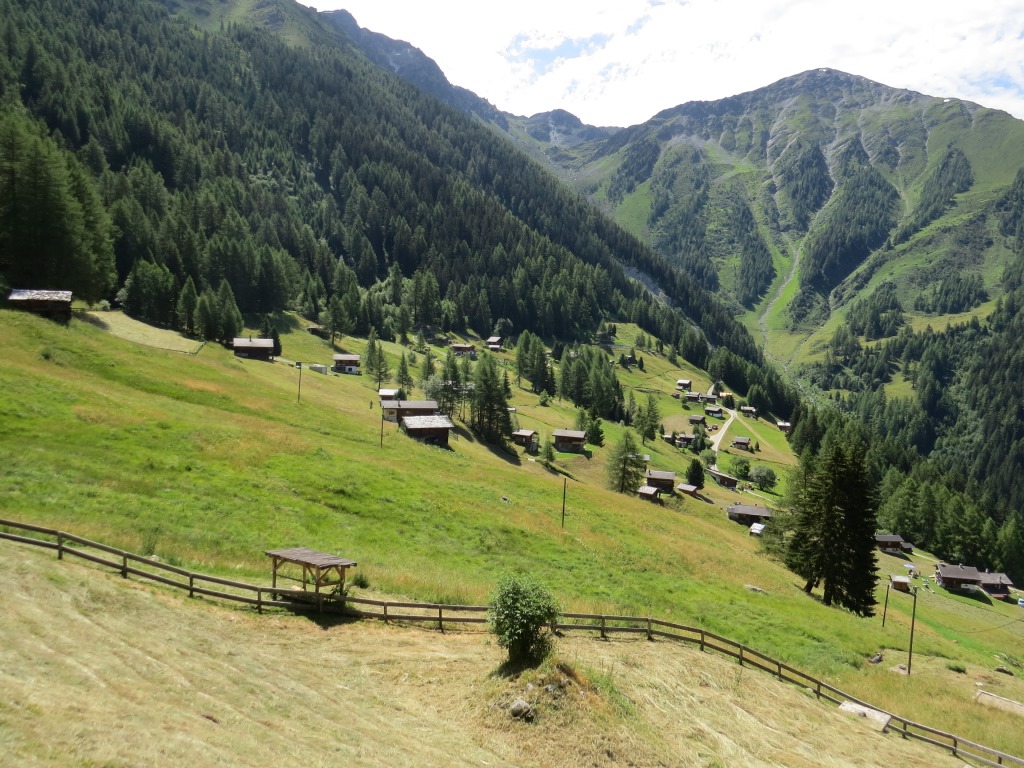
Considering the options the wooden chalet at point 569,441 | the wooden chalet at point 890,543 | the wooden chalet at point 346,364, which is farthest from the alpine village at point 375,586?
the wooden chalet at point 346,364

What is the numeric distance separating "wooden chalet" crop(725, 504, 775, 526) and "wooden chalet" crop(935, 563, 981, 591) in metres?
29.6

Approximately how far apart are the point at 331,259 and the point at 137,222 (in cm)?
7853

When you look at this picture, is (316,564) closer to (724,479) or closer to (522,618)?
(522,618)

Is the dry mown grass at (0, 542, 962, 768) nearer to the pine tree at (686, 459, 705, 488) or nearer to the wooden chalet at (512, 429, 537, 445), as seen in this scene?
the wooden chalet at (512, 429, 537, 445)

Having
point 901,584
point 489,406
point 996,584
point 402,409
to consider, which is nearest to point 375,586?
point 402,409

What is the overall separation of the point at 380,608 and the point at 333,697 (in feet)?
25.9

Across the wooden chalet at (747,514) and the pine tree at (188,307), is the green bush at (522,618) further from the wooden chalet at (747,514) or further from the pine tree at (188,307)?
the pine tree at (188,307)

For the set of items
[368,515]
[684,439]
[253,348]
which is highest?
[253,348]

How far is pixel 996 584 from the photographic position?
335ft

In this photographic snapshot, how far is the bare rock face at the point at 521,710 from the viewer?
18.2m

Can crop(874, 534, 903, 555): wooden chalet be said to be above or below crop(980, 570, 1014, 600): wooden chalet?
above

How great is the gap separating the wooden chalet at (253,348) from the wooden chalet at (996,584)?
132460mm

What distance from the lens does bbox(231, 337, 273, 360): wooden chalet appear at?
337 feet

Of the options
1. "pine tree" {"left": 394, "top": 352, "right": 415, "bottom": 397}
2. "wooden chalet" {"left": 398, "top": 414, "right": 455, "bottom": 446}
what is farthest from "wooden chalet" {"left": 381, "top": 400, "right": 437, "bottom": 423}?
"pine tree" {"left": 394, "top": 352, "right": 415, "bottom": 397}
